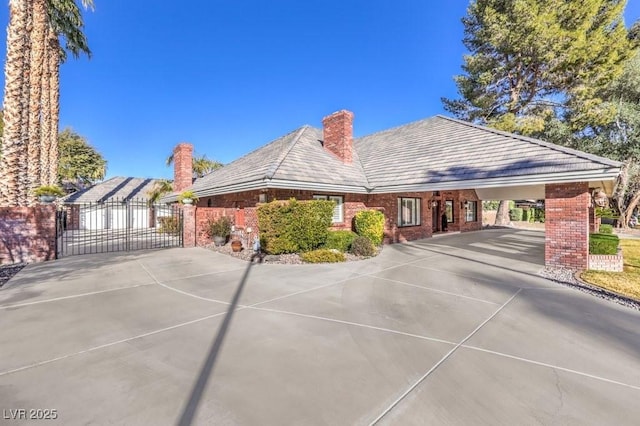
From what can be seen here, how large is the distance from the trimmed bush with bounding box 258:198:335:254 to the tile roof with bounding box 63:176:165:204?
21.5 m

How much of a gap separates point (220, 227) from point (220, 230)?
5.8 inches

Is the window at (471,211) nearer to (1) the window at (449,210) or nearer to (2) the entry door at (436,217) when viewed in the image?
(1) the window at (449,210)

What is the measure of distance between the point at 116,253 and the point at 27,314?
7399mm

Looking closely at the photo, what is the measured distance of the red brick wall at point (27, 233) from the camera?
8.73 m

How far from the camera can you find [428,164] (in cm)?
1194

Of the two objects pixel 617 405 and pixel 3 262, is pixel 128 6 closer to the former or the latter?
Result: pixel 3 262

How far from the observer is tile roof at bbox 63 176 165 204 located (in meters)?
25.5

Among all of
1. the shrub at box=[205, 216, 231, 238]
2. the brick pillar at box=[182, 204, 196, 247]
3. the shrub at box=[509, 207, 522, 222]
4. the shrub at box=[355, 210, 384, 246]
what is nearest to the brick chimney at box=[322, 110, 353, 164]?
the shrub at box=[355, 210, 384, 246]

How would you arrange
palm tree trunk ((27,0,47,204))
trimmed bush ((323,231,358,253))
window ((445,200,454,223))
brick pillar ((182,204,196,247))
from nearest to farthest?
trimmed bush ((323,231,358,253)) → palm tree trunk ((27,0,47,204)) → brick pillar ((182,204,196,247)) → window ((445,200,454,223))

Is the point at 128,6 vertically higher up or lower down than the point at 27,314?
higher up

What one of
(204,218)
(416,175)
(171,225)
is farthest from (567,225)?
(171,225)

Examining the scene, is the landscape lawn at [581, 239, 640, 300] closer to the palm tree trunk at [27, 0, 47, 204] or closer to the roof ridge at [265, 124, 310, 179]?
the roof ridge at [265, 124, 310, 179]

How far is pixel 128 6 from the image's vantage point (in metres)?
13.3

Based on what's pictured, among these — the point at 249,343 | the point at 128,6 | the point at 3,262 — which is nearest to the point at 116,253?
the point at 3,262
